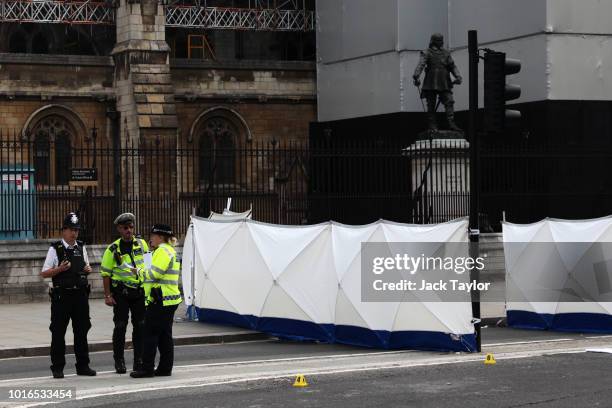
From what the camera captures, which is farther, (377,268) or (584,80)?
(584,80)

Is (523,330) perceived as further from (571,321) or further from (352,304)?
(352,304)

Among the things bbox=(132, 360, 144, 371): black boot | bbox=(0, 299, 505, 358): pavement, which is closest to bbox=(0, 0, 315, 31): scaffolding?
bbox=(0, 299, 505, 358): pavement

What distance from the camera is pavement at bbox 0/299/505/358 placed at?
1780cm

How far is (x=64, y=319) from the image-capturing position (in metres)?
14.2

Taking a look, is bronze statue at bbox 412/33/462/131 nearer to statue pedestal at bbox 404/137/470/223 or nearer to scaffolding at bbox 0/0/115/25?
statue pedestal at bbox 404/137/470/223

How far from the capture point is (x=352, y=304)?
57.8ft

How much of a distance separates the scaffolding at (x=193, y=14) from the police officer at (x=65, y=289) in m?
24.3

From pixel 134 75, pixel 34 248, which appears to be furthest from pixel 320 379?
pixel 134 75

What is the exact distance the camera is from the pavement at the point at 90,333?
1769 cm

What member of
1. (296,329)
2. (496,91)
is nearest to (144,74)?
(296,329)

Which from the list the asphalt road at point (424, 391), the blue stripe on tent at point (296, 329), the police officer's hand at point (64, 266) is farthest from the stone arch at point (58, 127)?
the asphalt road at point (424, 391)

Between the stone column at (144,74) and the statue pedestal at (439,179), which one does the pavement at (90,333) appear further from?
the stone column at (144,74)

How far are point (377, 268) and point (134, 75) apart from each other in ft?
71.0

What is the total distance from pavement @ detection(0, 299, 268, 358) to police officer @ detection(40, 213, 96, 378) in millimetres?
3319
